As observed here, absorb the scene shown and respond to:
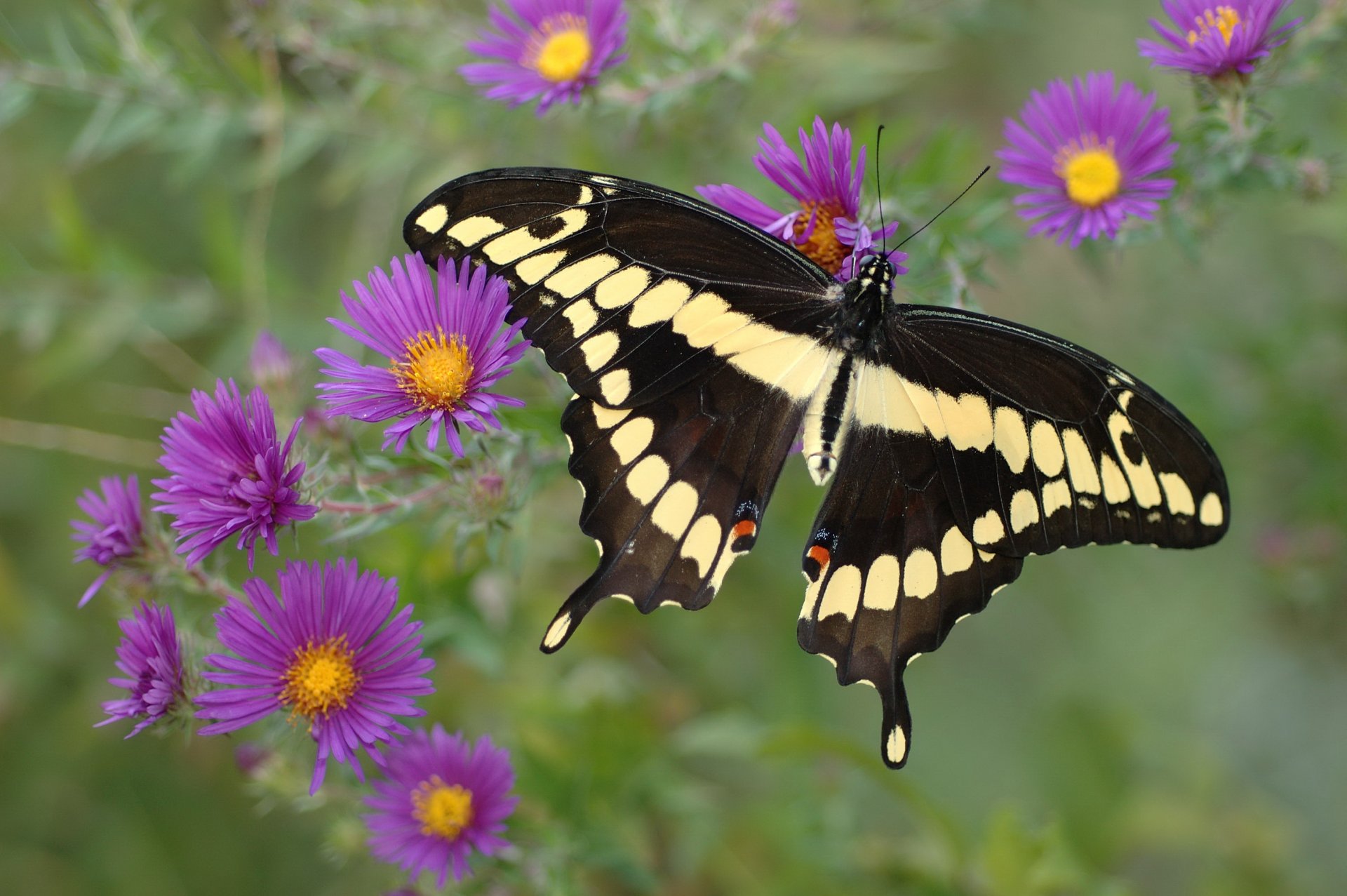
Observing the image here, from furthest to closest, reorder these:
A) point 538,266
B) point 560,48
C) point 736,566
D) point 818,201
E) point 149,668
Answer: point 736,566 → point 560,48 → point 818,201 → point 538,266 → point 149,668

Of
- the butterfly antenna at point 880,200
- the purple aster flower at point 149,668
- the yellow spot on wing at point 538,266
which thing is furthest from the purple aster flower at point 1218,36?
the purple aster flower at point 149,668

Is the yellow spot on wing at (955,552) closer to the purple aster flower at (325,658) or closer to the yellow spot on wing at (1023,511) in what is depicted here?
the yellow spot on wing at (1023,511)

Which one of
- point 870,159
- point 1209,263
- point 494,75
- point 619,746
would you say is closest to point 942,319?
point 870,159

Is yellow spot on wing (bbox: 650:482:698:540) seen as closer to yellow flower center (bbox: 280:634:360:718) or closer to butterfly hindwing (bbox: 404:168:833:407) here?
butterfly hindwing (bbox: 404:168:833:407)

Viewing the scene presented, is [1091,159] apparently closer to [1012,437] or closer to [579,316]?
[1012,437]

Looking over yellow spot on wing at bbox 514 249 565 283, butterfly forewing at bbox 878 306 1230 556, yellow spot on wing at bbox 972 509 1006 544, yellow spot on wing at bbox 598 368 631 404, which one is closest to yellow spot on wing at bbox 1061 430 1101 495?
butterfly forewing at bbox 878 306 1230 556

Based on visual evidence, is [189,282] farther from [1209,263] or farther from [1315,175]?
[1209,263]

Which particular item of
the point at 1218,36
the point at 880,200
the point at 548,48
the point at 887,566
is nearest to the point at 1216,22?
the point at 1218,36
